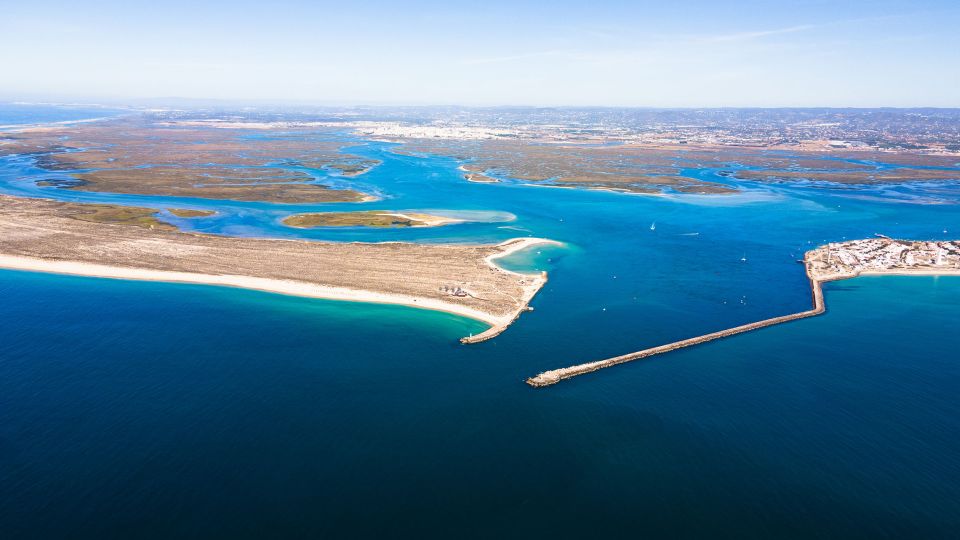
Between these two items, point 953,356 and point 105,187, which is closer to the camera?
point 953,356

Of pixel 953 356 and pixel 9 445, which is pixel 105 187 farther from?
pixel 953 356

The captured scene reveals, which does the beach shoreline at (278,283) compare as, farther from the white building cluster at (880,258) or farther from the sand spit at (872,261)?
the white building cluster at (880,258)

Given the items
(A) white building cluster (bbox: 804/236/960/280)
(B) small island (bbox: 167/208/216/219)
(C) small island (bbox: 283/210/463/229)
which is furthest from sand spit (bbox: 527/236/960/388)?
(B) small island (bbox: 167/208/216/219)

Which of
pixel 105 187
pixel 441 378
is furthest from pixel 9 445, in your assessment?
pixel 105 187

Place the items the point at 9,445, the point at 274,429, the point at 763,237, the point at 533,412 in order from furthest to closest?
the point at 763,237 → the point at 533,412 → the point at 274,429 → the point at 9,445

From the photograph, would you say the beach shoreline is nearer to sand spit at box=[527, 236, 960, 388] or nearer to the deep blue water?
the deep blue water

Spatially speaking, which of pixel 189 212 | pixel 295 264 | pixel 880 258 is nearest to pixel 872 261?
pixel 880 258

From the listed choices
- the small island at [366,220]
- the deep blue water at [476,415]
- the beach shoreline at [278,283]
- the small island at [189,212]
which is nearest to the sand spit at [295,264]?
the beach shoreline at [278,283]
